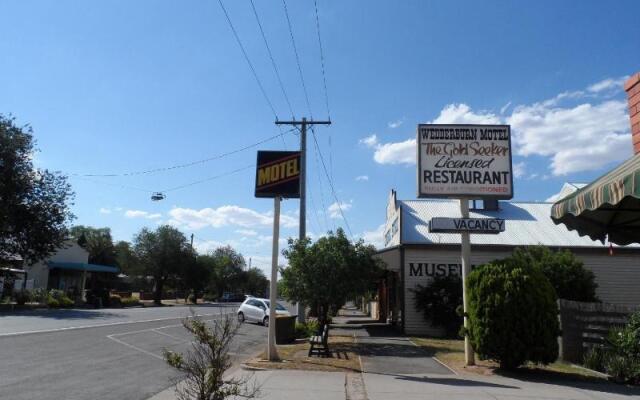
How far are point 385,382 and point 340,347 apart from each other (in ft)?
21.7

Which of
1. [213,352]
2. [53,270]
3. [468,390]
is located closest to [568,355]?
[468,390]

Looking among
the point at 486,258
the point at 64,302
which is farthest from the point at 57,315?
the point at 486,258

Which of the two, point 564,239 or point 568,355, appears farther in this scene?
point 564,239

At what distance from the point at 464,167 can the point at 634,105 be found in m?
7.54

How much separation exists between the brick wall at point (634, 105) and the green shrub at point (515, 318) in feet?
19.8

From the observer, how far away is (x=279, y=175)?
13953 millimetres

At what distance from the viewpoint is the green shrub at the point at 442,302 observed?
22.6 m

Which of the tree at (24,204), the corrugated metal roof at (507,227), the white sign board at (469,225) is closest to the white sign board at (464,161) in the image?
the white sign board at (469,225)

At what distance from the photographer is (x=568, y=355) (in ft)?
45.3

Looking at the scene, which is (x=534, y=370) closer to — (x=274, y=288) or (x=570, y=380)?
(x=570, y=380)

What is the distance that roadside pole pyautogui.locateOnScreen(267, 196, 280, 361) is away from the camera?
508 inches

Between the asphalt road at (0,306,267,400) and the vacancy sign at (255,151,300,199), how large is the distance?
466 cm

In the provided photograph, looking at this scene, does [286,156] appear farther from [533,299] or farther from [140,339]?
[140,339]

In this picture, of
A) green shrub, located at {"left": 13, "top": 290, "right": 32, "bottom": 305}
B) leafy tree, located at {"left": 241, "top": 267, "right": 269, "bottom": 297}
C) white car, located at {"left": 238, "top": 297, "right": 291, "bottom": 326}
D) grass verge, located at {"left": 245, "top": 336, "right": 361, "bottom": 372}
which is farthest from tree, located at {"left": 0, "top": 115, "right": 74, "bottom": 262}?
leafy tree, located at {"left": 241, "top": 267, "right": 269, "bottom": 297}
